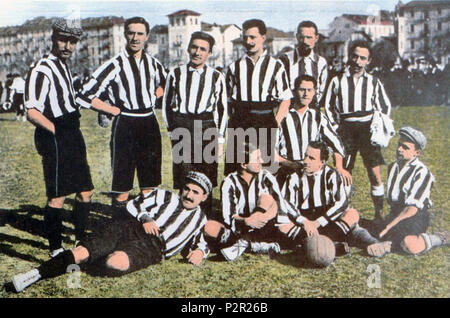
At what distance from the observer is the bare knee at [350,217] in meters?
3.93

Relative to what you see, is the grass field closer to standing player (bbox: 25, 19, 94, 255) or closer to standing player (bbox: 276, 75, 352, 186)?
standing player (bbox: 25, 19, 94, 255)

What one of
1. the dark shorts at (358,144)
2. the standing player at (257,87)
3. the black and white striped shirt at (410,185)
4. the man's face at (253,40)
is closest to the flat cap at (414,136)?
the black and white striped shirt at (410,185)

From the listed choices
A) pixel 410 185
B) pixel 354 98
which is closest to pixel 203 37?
pixel 354 98

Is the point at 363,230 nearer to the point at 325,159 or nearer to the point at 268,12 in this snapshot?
the point at 325,159

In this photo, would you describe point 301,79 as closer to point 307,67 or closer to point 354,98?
point 307,67

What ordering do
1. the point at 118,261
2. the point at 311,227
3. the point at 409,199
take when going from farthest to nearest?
the point at 409,199, the point at 311,227, the point at 118,261

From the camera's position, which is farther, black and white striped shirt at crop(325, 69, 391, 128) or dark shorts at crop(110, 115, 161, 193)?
black and white striped shirt at crop(325, 69, 391, 128)

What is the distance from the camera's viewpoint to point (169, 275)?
11.6 feet

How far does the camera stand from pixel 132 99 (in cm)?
390

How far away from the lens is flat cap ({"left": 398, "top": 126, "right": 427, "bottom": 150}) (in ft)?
13.1

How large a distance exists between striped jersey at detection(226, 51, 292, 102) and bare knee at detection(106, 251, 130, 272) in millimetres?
1478

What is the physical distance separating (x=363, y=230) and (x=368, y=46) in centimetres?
147

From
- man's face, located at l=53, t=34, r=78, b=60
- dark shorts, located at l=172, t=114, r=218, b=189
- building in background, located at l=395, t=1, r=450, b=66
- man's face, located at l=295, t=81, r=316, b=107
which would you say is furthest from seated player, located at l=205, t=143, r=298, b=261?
building in background, located at l=395, t=1, r=450, b=66

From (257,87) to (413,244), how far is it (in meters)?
1.66
